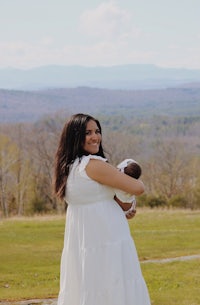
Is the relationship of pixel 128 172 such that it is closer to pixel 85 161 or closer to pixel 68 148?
pixel 85 161

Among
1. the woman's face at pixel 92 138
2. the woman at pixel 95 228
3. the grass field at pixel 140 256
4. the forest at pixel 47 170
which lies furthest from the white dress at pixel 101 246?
the forest at pixel 47 170

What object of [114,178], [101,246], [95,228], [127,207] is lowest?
[101,246]

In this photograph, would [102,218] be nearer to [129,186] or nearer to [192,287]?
[129,186]

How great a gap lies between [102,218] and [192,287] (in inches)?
214

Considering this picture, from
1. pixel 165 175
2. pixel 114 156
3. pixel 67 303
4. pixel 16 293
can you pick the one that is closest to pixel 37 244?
pixel 16 293

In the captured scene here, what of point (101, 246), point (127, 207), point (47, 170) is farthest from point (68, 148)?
point (47, 170)

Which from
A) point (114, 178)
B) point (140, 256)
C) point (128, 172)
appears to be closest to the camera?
point (114, 178)

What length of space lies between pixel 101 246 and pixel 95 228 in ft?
0.44

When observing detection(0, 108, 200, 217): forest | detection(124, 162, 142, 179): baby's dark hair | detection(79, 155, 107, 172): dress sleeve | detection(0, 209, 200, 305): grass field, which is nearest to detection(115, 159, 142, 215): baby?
detection(124, 162, 142, 179): baby's dark hair

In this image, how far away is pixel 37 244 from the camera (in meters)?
15.4

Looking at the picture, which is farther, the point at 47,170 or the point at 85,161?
the point at 47,170

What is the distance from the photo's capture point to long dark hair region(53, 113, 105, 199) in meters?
4.40

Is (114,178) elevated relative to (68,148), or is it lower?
lower

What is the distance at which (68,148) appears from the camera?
4480 mm
